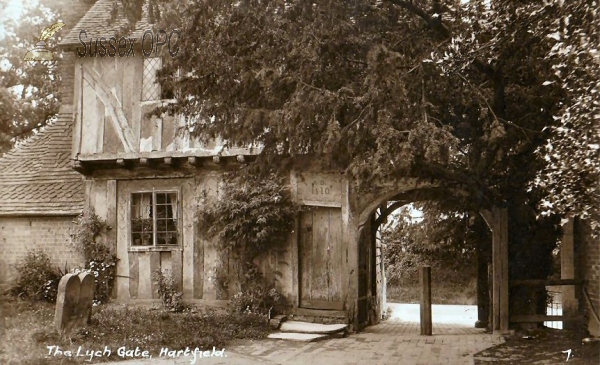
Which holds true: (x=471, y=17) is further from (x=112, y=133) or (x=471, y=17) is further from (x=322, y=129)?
(x=112, y=133)

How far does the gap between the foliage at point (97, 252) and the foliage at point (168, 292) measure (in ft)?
3.38

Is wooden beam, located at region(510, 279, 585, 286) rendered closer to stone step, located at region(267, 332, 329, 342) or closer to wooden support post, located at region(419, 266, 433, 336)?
wooden support post, located at region(419, 266, 433, 336)

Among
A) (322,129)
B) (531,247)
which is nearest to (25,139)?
(322,129)

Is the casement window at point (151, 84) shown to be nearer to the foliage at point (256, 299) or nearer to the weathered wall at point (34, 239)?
the weathered wall at point (34, 239)

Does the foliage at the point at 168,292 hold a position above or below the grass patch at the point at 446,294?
above

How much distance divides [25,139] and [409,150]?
13.1 meters

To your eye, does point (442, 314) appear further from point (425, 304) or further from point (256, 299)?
point (256, 299)

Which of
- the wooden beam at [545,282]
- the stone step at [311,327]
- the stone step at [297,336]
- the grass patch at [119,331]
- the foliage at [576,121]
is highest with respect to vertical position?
the foliage at [576,121]

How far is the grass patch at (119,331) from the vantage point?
7.94 meters

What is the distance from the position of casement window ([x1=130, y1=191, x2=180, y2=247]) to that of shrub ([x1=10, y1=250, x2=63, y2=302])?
1966 millimetres

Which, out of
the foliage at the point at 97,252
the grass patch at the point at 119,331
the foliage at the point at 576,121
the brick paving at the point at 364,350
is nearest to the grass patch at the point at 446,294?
the brick paving at the point at 364,350

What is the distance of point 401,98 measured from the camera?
6625 millimetres

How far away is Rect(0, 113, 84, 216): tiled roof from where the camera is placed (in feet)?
44.7

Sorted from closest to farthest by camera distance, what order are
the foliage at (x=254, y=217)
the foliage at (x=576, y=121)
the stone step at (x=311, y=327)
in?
the foliage at (x=576, y=121) < the stone step at (x=311, y=327) < the foliage at (x=254, y=217)
